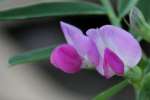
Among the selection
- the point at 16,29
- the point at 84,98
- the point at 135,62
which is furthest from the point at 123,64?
the point at 16,29

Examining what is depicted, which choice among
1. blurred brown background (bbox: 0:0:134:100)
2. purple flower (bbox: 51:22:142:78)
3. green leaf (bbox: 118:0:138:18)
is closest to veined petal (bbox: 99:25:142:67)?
purple flower (bbox: 51:22:142:78)

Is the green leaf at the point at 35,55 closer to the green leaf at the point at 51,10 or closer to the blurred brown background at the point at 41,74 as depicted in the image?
the green leaf at the point at 51,10

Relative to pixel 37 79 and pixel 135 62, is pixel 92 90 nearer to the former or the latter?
pixel 37 79

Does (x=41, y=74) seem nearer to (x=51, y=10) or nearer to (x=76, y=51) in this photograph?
(x=51, y=10)

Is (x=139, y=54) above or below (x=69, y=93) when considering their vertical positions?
below

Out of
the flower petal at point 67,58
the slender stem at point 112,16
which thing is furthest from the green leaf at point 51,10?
the flower petal at point 67,58

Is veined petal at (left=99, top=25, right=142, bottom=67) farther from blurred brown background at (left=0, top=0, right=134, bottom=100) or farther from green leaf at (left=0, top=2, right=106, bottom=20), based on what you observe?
blurred brown background at (left=0, top=0, right=134, bottom=100)

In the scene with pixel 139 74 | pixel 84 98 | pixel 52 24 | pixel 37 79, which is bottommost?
pixel 139 74
